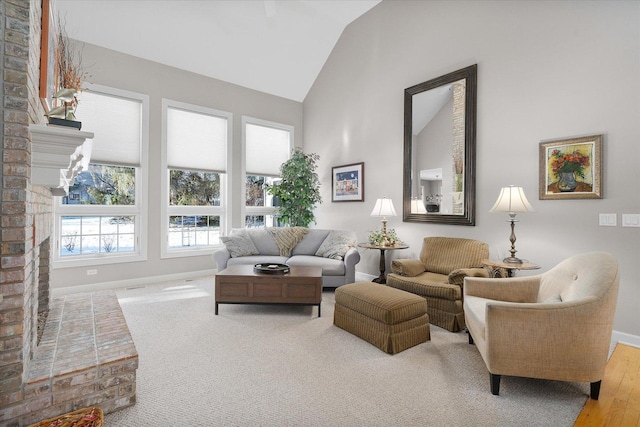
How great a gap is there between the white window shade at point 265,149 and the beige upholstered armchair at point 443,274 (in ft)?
11.0

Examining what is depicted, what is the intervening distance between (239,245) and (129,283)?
1.68 meters

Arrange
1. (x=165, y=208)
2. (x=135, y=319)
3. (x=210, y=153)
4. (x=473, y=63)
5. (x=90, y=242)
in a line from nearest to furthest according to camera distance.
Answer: (x=135, y=319) → (x=473, y=63) → (x=90, y=242) → (x=165, y=208) → (x=210, y=153)

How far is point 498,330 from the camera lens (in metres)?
1.94

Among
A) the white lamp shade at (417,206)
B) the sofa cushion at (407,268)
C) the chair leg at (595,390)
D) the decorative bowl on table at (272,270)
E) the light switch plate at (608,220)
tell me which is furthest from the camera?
the white lamp shade at (417,206)

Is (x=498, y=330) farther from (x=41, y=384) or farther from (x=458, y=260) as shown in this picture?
(x=41, y=384)

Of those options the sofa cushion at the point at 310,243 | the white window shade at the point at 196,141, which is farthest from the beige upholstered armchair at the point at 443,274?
the white window shade at the point at 196,141

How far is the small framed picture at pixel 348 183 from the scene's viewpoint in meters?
5.29

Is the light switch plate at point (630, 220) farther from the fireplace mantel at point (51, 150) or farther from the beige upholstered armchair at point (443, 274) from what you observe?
the fireplace mantel at point (51, 150)

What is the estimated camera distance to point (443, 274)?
3.67 meters

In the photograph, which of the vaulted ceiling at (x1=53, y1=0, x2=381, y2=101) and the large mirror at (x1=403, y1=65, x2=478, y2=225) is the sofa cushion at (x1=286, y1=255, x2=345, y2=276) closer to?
the large mirror at (x1=403, y1=65, x2=478, y2=225)

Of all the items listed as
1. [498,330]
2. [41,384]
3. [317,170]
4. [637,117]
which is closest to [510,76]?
[637,117]

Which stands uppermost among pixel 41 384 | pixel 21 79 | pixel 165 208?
pixel 21 79

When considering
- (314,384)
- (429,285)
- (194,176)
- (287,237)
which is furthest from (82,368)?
(194,176)

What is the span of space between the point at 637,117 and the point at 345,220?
3.81 m
